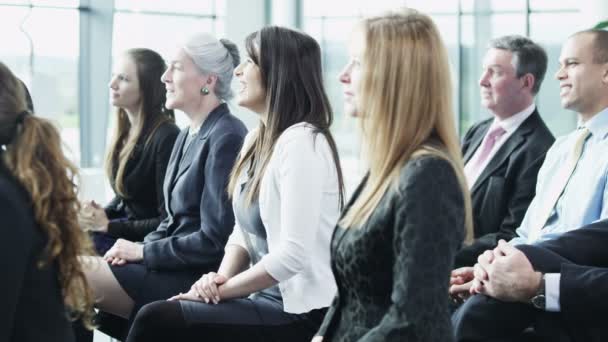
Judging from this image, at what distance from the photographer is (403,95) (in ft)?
6.29

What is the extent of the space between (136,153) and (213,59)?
66 cm

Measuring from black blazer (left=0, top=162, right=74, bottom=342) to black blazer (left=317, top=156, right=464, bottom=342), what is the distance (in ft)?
2.06

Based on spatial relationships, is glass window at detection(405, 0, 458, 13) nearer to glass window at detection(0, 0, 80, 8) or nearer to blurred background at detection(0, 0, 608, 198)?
blurred background at detection(0, 0, 608, 198)

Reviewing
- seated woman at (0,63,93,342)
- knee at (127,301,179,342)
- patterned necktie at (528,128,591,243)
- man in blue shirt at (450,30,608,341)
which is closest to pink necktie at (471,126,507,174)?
man in blue shirt at (450,30,608,341)

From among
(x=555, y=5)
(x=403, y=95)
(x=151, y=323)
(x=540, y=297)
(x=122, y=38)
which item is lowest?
(x=151, y=323)

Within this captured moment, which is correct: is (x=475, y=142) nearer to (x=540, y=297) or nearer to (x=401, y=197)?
(x=540, y=297)

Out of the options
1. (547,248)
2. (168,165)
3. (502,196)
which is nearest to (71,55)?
(168,165)

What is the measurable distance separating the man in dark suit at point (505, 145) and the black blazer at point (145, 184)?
4.17 feet

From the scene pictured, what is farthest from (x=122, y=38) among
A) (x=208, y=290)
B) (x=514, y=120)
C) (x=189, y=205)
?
(x=208, y=290)

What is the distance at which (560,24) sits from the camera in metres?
6.52

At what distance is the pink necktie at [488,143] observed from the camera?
382cm

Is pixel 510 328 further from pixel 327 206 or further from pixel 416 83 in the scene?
pixel 416 83

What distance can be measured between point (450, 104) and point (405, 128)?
111mm

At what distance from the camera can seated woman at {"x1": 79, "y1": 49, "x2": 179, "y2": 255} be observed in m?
3.96
